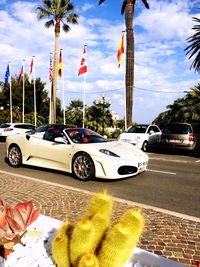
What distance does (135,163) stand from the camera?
25.1 ft

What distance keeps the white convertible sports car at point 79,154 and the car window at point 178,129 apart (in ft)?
27.5

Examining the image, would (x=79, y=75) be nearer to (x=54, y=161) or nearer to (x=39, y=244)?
(x=54, y=161)

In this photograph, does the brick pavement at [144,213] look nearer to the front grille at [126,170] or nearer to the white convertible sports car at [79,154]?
the white convertible sports car at [79,154]

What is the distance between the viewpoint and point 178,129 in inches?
643

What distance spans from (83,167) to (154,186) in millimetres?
1882

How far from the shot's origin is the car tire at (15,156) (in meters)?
9.50

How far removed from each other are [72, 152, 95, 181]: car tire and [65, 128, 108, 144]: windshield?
60 centimetres

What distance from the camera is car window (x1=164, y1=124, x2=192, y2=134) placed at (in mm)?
16087

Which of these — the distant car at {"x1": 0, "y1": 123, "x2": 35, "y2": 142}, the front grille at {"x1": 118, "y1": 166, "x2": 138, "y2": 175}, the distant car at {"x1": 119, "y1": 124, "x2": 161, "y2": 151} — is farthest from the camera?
the distant car at {"x1": 0, "y1": 123, "x2": 35, "y2": 142}

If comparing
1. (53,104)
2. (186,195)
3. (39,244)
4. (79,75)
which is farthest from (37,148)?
(53,104)

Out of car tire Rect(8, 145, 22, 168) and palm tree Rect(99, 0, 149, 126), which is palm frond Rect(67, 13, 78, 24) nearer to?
palm tree Rect(99, 0, 149, 126)

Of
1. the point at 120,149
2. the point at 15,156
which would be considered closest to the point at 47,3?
the point at 15,156

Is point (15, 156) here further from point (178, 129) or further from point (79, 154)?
point (178, 129)

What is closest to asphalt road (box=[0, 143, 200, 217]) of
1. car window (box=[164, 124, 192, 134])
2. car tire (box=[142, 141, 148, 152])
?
car window (box=[164, 124, 192, 134])
